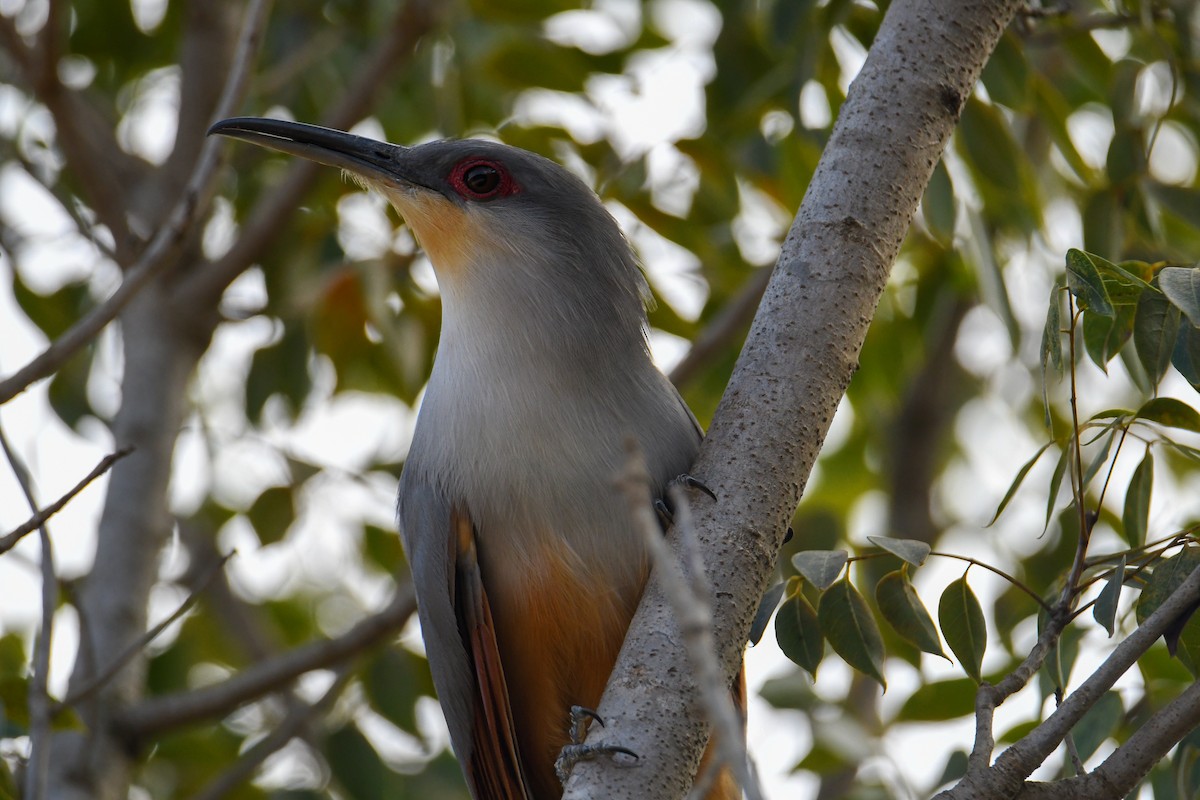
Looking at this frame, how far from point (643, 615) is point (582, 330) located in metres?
1.17

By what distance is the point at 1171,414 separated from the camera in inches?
88.7

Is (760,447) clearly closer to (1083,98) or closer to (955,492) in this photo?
(1083,98)

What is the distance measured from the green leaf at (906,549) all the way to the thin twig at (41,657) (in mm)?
1640

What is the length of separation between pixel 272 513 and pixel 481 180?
56.2 inches

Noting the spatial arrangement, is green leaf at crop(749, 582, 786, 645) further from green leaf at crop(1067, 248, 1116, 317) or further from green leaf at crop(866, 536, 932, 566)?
green leaf at crop(1067, 248, 1116, 317)

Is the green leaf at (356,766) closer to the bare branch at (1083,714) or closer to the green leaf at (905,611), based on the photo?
the green leaf at (905,611)

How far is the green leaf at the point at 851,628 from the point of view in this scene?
8.07 ft

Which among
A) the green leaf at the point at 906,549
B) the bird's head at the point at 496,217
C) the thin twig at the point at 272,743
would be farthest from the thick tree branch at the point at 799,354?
the thin twig at the point at 272,743

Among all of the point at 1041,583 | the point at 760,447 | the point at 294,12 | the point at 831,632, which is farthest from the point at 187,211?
the point at 1041,583

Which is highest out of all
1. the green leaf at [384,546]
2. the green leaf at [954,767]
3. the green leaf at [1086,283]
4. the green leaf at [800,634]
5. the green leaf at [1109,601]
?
the green leaf at [384,546]

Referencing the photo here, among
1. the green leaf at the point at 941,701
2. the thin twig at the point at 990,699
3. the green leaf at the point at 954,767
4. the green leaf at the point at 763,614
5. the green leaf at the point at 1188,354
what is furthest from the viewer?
the green leaf at the point at 941,701

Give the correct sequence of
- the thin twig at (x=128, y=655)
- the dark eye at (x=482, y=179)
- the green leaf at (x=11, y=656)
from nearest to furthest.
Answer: the thin twig at (x=128, y=655) → the dark eye at (x=482, y=179) → the green leaf at (x=11, y=656)

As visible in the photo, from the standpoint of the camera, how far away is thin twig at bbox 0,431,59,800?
100 inches

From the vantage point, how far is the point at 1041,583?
352cm
